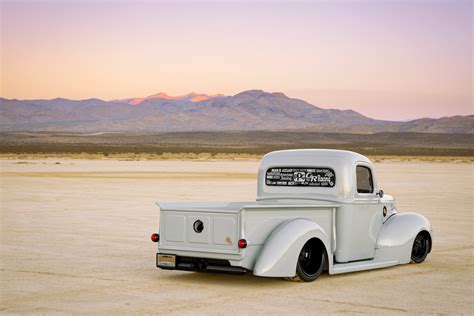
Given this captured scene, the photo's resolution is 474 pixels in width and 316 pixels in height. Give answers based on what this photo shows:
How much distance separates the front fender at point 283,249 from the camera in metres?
10.9

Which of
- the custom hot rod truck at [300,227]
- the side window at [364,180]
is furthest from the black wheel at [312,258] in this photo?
the side window at [364,180]

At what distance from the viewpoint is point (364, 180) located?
1334cm

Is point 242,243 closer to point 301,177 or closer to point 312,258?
point 312,258

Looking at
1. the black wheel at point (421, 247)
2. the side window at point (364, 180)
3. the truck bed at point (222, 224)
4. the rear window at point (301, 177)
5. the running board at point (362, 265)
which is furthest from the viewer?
the black wheel at point (421, 247)

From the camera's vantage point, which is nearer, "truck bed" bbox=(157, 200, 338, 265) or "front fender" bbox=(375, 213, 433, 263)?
"truck bed" bbox=(157, 200, 338, 265)

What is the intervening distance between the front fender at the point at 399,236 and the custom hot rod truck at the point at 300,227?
0.02m

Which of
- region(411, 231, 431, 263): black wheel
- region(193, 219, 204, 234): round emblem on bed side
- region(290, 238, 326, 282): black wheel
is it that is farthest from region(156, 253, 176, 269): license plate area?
region(411, 231, 431, 263): black wheel

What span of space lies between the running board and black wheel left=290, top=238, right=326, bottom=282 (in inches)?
12.4

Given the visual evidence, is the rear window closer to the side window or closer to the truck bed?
the side window

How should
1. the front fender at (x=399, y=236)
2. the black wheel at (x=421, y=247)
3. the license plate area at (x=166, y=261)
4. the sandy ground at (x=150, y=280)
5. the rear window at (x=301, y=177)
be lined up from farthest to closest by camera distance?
the black wheel at (x=421, y=247) < the front fender at (x=399, y=236) < the rear window at (x=301, y=177) < the license plate area at (x=166, y=261) < the sandy ground at (x=150, y=280)

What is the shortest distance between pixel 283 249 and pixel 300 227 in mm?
485

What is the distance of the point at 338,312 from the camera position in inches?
377

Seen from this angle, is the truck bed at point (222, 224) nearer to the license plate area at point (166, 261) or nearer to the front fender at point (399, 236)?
the license plate area at point (166, 261)

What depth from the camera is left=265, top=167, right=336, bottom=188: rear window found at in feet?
42.0
